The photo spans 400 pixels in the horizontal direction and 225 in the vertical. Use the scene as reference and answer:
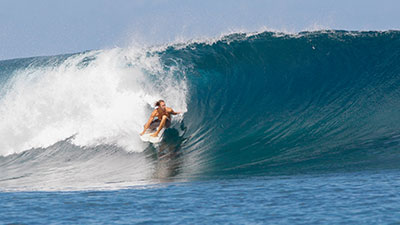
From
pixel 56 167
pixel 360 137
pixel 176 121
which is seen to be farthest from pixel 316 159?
pixel 56 167

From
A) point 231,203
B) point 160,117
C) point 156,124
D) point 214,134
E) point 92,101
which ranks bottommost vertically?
point 231,203

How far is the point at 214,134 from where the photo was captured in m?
11.9

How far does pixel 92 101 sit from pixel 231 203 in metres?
8.07

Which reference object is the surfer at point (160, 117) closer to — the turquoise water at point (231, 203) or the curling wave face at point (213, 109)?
the curling wave face at point (213, 109)

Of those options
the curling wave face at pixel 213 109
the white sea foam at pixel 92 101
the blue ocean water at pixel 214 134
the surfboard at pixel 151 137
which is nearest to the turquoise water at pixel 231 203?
the blue ocean water at pixel 214 134

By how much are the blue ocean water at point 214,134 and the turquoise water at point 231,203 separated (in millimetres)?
22

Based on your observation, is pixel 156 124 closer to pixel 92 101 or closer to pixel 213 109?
pixel 213 109

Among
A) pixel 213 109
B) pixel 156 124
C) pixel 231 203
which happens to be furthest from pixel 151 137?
pixel 231 203

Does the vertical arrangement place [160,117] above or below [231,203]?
above

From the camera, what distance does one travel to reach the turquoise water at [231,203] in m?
5.71

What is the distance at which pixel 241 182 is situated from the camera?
25.9 ft

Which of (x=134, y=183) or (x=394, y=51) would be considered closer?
(x=134, y=183)

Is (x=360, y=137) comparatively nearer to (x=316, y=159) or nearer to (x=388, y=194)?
(x=316, y=159)

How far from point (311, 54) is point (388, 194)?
933 centimetres
